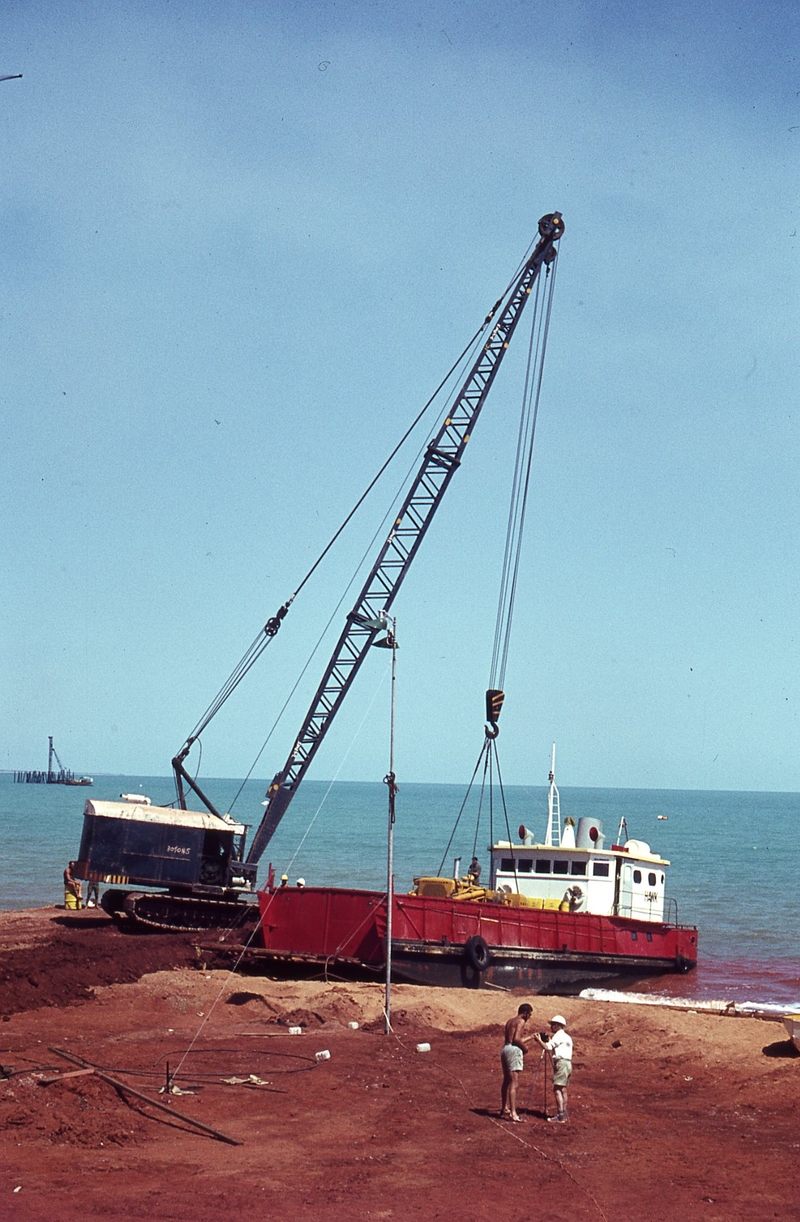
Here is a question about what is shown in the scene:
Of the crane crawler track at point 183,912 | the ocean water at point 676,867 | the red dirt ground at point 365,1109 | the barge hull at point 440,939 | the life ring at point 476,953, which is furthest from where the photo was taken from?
the ocean water at point 676,867

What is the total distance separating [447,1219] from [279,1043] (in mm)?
8950

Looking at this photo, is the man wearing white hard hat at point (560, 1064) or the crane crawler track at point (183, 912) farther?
the crane crawler track at point (183, 912)

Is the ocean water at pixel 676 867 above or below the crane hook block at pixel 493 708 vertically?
below

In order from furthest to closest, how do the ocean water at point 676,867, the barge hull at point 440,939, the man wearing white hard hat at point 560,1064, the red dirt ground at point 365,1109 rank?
the ocean water at point 676,867 → the barge hull at point 440,939 → the man wearing white hard hat at point 560,1064 → the red dirt ground at point 365,1109

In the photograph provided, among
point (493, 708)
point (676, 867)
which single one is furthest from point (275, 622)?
point (676, 867)

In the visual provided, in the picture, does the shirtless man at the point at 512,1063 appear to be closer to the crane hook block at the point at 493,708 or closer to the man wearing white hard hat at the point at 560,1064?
the man wearing white hard hat at the point at 560,1064

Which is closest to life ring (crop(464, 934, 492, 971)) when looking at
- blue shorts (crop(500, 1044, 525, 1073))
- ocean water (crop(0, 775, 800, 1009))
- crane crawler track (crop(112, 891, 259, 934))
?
ocean water (crop(0, 775, 800, 1009))

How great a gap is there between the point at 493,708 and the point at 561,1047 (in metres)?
16.2

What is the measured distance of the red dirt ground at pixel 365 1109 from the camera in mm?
11742

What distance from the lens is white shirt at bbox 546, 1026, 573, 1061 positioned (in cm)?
1481

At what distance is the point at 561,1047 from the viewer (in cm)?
1484

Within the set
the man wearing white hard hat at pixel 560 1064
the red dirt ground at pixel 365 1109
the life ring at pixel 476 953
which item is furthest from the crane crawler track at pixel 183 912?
the man wearing white hard hat at pixel 560 1064

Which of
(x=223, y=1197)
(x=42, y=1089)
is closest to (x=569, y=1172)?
(x=223, y=1197)

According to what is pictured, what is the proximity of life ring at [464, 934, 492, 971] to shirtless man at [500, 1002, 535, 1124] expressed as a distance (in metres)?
10.9
